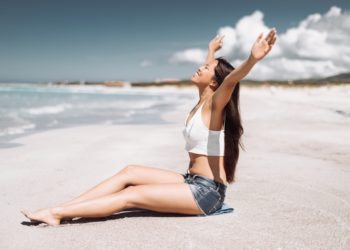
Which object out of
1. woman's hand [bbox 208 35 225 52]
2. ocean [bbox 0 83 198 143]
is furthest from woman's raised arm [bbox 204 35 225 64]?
ocean [bbox 0 83 198 143]

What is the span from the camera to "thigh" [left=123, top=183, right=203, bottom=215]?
363cm

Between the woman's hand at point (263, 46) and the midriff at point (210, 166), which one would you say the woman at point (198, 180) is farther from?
the woman's hand at point (263, 46)

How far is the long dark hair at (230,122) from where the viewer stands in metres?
3.66

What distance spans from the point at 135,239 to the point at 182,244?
397mm

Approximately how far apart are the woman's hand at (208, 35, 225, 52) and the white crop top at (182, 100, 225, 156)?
129cm

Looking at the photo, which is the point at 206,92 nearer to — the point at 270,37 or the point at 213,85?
the point at 213,85

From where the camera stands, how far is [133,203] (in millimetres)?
3631

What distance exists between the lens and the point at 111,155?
23.9 ft

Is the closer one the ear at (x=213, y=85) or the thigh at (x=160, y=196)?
the thigh at (x=160, y=196)

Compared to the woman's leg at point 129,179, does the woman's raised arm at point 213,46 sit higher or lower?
higher

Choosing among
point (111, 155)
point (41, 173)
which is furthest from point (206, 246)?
point (111, 155)

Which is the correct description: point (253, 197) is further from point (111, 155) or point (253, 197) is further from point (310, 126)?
point (310, 126)

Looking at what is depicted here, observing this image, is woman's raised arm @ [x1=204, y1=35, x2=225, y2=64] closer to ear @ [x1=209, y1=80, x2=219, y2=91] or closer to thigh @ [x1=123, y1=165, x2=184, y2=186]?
ear @ [x1=209, y1=80, x2=219, y2=91]

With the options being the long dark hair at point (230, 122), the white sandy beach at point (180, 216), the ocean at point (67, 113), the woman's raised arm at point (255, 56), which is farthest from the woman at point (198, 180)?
the ocean at point (67, 113)
